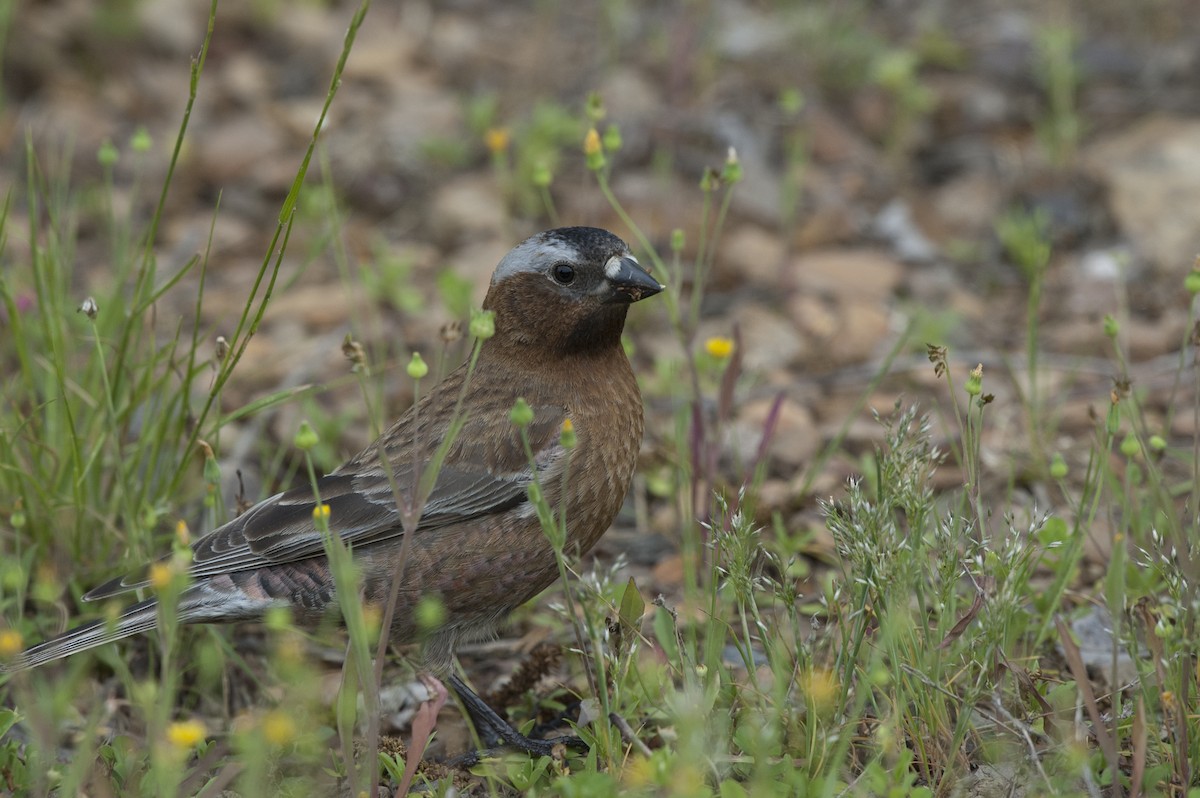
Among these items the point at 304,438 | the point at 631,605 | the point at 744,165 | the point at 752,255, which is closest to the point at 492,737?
the point at 631,605

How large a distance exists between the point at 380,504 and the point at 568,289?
0.85 meters

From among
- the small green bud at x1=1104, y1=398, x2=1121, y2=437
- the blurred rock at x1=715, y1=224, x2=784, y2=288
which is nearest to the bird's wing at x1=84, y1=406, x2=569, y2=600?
the small green bud at x1=1104, y1=398, x2=1121, y2=437

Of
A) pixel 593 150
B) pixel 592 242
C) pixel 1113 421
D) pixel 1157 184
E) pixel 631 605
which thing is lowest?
pixel 631 605

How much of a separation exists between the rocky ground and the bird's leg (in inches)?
46.7

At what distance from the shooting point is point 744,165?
7.10 metres

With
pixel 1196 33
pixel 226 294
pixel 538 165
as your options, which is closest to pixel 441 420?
pixel 538 165

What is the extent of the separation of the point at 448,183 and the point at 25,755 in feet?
A: 13.6

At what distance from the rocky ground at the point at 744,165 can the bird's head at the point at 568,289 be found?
1.07m

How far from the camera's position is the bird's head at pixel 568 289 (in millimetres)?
4109

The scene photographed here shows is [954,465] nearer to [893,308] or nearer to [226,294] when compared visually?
[893,308]

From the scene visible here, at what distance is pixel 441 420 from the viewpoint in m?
4.12

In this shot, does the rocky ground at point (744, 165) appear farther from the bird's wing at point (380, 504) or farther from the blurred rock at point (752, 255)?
the bird's wing at point (380, 504)

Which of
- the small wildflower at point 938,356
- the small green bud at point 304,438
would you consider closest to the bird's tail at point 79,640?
the small green bud at point 304,438

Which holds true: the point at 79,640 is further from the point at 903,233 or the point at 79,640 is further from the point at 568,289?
the point at 903,233
